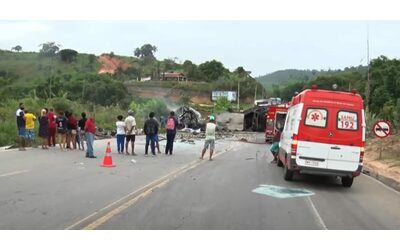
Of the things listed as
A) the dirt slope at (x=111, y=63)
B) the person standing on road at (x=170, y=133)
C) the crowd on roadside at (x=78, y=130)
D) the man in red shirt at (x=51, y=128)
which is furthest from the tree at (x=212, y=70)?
the person standing on road at (x=170, y=133)

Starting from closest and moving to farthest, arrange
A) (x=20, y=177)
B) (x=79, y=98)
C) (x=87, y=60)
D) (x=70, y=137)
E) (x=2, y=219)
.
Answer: (x=2, y=219), (x=20, y=177), (x=70, y=137), (x=79, y=98), (x=87, y=60)

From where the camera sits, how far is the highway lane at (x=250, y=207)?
837 cm

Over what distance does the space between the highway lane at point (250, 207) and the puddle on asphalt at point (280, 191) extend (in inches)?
10.3

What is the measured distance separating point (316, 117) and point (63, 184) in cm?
674

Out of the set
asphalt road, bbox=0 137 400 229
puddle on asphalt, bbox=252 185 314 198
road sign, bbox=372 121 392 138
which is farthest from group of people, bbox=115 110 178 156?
puddle on asphalt, bbox=252 185 314 198

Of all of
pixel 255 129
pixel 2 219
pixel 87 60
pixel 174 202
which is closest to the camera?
pixel 2 219

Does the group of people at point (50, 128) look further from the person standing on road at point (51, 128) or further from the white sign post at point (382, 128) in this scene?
the white sign post at point (382, 128)

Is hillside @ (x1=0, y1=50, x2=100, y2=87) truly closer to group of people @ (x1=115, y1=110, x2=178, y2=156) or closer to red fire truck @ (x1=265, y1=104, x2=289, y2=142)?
red fire truck @ (x1=265, y1=104, x2=289, y2=142)

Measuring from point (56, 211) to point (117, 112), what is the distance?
43.4 meters

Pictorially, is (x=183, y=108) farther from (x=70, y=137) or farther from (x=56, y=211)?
(x=56, y=211)

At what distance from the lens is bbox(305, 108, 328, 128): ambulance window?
45.9 feet

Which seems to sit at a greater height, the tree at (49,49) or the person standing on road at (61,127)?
the tree at (49,49)

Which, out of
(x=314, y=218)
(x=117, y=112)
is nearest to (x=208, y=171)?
(x=314, y=218)

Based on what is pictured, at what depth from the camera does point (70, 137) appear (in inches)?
925
